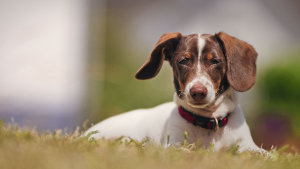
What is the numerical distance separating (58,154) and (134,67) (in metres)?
7.24

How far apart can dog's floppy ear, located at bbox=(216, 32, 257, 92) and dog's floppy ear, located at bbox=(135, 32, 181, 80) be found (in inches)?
15.4

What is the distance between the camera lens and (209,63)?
11.2ft

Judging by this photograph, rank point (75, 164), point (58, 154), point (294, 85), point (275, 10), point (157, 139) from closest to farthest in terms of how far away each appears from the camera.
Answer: point (75, 164), point (58, 154), point (157, 139), point (294, 85), point (275, 10)

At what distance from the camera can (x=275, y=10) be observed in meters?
11.2

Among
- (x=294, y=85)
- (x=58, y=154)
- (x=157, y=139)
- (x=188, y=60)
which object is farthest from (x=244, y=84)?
(x=294, y=85)

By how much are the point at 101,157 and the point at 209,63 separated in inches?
59.3

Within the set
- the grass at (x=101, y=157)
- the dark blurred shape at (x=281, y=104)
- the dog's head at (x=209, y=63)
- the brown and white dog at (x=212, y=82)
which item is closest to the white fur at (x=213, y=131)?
the brown and white dog at (x=212, y=82)

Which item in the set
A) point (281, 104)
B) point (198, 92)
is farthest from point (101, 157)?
point (281, 104)

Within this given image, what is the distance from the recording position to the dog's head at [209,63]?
130 inches

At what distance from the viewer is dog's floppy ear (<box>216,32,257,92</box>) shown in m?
3.46

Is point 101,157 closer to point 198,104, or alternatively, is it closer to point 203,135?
point 198,104

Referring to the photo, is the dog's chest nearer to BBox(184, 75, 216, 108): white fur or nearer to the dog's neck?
the dog's neck

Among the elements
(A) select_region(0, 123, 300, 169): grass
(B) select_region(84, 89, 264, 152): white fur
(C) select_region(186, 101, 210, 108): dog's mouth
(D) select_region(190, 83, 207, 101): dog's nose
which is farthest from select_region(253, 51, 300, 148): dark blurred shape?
(A) select_region(0, 123, 300, 169): grass

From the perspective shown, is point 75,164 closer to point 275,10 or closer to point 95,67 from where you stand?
point 95,67
